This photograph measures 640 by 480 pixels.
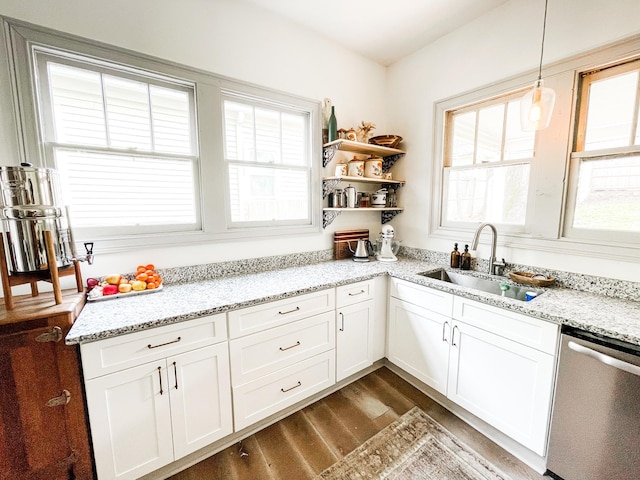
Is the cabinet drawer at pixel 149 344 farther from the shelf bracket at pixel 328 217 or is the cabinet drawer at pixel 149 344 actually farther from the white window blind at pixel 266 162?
the shelf bracket at pixel 328 217

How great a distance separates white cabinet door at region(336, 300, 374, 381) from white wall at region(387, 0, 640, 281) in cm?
97

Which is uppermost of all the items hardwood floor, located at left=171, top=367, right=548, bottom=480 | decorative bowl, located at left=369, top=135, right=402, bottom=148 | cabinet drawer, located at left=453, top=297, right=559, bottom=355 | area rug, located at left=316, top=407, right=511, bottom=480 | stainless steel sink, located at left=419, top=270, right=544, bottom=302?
decorative bowl, located at left=369, top=135, right=402, bottom=148

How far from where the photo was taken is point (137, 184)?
1644 millimetres

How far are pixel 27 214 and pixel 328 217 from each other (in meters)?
1.82

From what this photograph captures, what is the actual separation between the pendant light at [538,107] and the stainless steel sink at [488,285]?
97 cm

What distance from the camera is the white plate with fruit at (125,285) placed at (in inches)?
55.6

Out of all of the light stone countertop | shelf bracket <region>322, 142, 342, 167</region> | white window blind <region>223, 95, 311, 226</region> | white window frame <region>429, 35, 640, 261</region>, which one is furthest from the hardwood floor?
shelf bracket <region>322, 142, 342, 167</region>

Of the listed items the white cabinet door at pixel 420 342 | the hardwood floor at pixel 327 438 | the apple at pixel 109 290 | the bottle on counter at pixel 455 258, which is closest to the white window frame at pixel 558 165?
the bottle on counter at pixel 455 258

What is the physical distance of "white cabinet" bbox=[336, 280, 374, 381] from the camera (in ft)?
6.07

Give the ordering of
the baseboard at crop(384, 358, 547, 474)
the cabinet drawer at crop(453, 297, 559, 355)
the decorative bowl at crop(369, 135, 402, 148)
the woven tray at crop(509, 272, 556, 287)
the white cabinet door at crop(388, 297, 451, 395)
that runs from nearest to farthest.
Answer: the cabinet drawer at crop(453, 297, 559, 355) → the baseboard at crop(384, 358, 547, 474) → the woven tray at crop(509, 272, 556, 287) → the white cabinet door at crop(388, 297, 451, 395) → the decorative bowl at crop(369, 135, 402, 148)

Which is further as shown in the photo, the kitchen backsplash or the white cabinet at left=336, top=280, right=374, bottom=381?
the white cabinet at left=336, top=280, right=374, bottom=381

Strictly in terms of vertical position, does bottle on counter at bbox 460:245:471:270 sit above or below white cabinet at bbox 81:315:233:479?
above

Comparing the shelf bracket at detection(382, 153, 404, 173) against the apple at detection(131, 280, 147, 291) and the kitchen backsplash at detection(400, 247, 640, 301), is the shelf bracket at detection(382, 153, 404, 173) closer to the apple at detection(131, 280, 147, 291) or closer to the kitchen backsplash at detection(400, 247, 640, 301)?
the kitchen backsplash at detection(400, 247, 640, 301)

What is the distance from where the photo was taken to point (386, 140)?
2.43 metres
